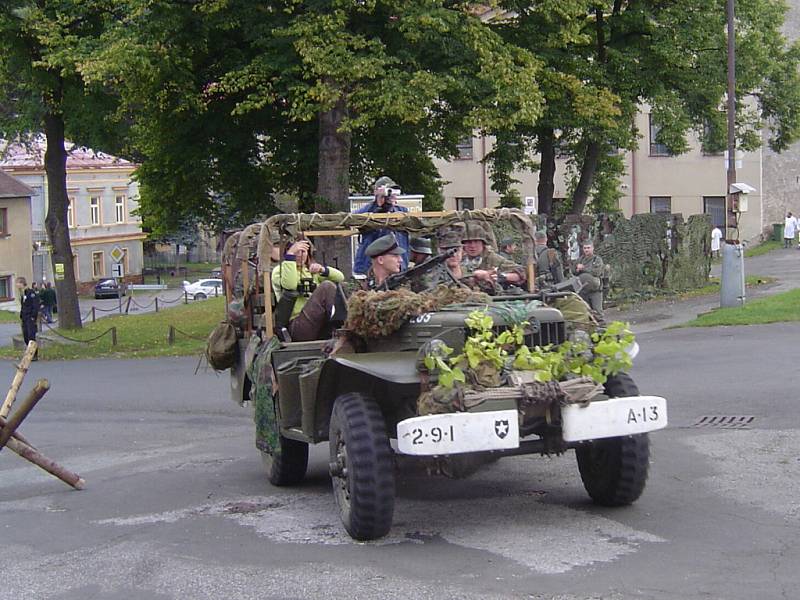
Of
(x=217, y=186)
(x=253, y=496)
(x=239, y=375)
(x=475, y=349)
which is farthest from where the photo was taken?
(x=217, y=186)

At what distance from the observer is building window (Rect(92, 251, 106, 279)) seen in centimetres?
7722

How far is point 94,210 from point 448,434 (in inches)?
2858

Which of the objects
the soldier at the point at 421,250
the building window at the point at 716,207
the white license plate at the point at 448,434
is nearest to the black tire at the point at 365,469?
the white license plate at the point at 448,434

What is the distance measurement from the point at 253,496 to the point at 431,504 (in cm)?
164

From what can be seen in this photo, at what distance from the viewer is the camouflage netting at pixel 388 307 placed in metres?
8.20

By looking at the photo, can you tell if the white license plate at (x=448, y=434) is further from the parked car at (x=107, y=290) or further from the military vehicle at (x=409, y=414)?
the parked car at (x=107, y=290)

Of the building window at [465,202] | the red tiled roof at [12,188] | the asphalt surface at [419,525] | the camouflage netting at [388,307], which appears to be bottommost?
the asphalt surface at [419,525]

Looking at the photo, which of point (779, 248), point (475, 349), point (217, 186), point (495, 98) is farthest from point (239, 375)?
point (779, 248)

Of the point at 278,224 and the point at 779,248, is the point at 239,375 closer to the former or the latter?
the point at 278,224

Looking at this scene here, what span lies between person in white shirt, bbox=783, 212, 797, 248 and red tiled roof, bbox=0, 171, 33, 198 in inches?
1487

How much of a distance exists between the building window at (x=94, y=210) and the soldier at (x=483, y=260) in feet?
226

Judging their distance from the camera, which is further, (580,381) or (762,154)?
(762,154)

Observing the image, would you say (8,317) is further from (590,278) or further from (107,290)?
(590,278)

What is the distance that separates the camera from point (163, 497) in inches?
401
